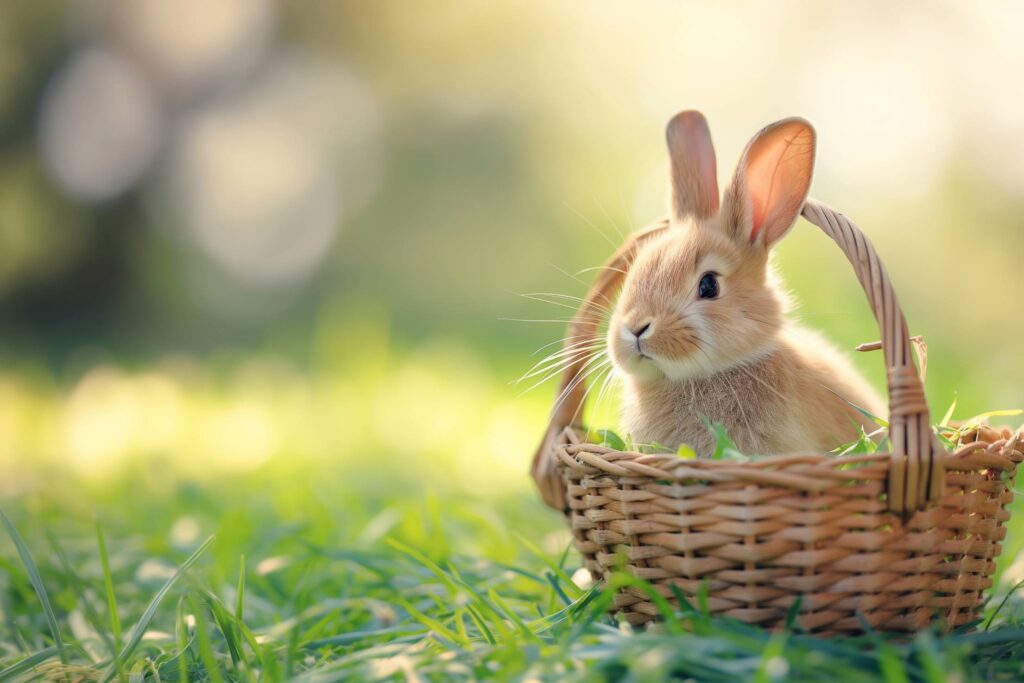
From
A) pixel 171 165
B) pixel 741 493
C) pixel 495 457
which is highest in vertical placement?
pixel 171 165

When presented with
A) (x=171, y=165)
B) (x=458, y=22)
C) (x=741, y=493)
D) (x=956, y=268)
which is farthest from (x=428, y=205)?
(x=741, y=493)

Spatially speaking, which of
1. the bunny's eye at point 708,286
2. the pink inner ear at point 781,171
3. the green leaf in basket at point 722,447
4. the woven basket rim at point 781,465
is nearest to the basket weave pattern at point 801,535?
the woven basket rim at point 781,465

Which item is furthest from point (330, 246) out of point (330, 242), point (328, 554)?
point (328, 554)

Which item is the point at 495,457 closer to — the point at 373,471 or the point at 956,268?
the point at 373,471

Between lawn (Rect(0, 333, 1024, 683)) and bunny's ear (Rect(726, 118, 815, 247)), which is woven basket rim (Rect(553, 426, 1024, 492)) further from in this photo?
bunny's ear (Rect(726, 118, 815, 247))

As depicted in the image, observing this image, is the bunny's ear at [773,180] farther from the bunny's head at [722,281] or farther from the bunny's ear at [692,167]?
the bunny's ear at [692,167]

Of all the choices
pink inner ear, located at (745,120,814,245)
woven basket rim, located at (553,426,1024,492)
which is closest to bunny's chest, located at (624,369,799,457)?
woven basket rim, located at (553,426,1024,492)
